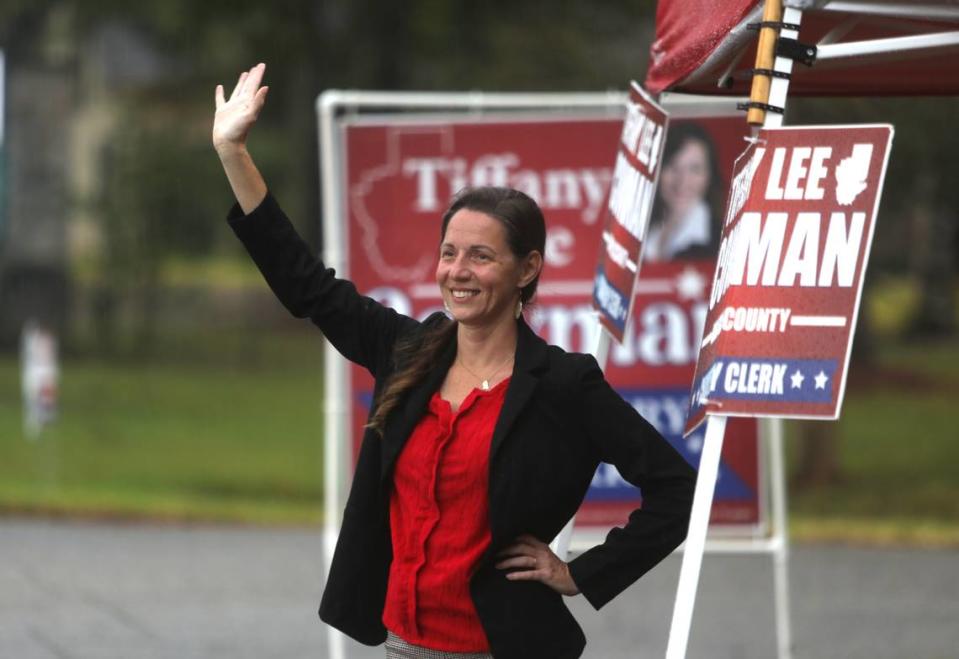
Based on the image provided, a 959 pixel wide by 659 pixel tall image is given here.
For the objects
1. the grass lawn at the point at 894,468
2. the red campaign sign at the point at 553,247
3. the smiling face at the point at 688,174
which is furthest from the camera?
the grass lawn at the point at 894,468

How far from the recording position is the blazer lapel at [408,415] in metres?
3.84

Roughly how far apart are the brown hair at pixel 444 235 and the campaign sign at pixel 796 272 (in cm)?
45

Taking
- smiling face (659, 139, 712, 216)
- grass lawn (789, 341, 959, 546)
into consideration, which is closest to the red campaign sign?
smiling face (659, 139, 712, 216)

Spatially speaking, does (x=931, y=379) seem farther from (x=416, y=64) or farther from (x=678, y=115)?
(x=678, y=115)

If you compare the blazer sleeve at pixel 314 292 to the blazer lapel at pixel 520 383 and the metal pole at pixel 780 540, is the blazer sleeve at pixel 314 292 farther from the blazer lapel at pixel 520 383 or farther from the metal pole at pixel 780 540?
the metal pole at pixel 780 540

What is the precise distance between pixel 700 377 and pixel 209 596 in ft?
21.8

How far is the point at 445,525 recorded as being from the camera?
12.4 feet

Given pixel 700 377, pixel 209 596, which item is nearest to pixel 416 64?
pixel 209 596

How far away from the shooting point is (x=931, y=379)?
95.6ft

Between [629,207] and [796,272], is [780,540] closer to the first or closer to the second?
[629,207]

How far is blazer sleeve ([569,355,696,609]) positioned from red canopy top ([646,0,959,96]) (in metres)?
0.98

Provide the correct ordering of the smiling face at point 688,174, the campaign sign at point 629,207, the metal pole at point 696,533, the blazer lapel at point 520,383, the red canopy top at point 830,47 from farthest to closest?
1. the smiling face at point 688,174
2. the campaign sign at point 629,207
3. the red canopy top at point 830,47
4. the metal pole at point 696,533
5. the blazer lapel at point 520,383

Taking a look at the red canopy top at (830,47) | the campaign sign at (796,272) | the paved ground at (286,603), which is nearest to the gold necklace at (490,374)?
the campaign sign at (796,272)

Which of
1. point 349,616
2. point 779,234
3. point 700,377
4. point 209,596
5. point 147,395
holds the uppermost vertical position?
point 779,234
